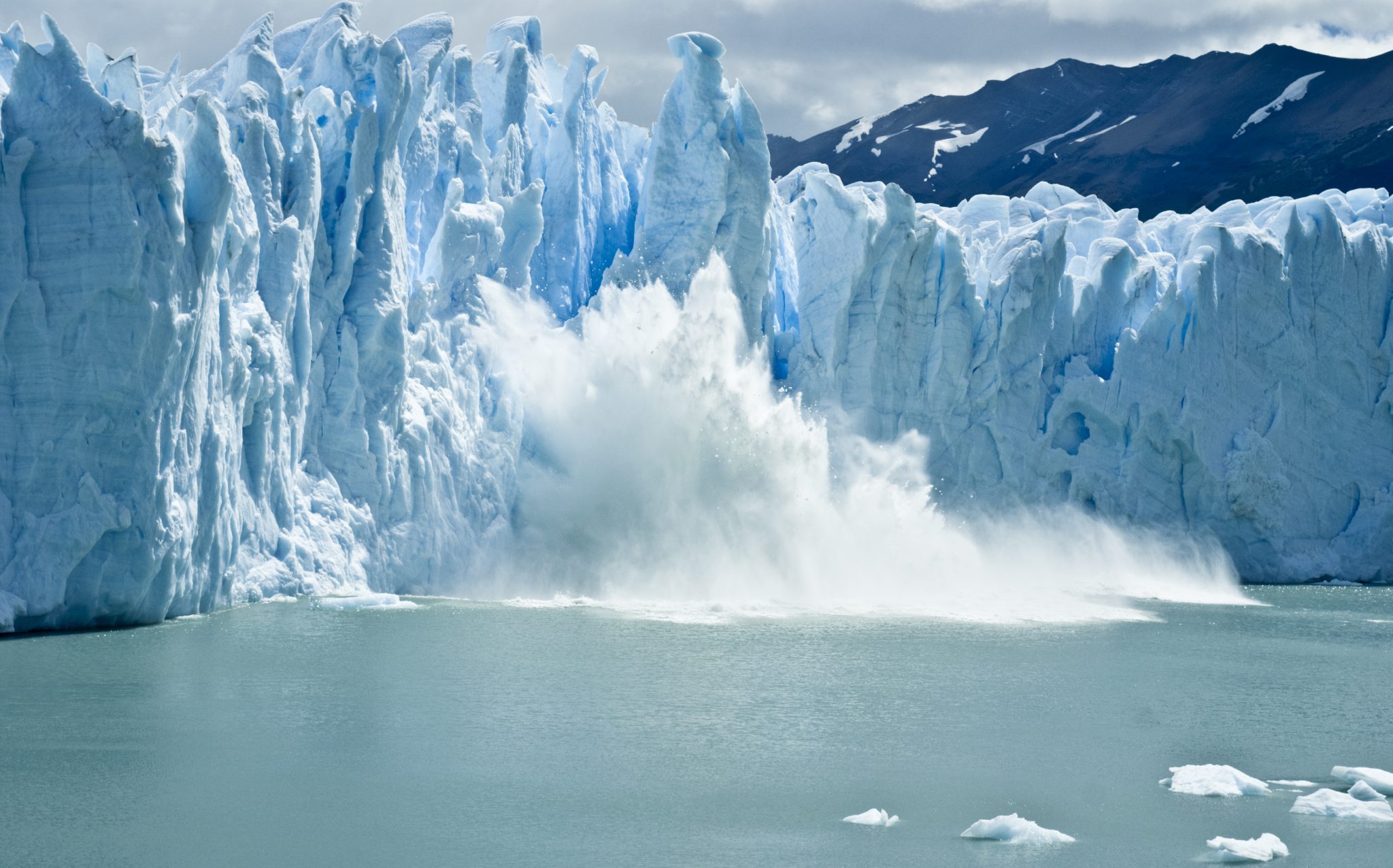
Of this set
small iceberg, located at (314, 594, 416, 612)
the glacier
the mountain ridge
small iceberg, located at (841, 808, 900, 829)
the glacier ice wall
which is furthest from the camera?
the mountain ridge

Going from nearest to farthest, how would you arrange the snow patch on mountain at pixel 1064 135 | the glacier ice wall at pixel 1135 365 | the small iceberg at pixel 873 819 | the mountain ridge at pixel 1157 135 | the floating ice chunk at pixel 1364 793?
the small iceberg at pixel 873 819, the floating ice chunk at pixel 1364 793, the glacier ice wall at pixel 1135 365, the mountain ridge at pixel 1157 135, the snow patch on mountain at pixel 1064 135

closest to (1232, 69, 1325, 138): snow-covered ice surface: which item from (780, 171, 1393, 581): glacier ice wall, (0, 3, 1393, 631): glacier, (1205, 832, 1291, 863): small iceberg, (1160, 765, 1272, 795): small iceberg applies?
(0, 3, 1393, 631): glacier

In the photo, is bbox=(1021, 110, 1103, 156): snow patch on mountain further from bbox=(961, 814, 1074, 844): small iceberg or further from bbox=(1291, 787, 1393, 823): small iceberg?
bbox=(961, 814, 1074, 844): small iceberg

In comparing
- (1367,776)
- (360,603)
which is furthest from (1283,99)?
(1367,776)

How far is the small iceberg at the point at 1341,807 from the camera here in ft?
29.3

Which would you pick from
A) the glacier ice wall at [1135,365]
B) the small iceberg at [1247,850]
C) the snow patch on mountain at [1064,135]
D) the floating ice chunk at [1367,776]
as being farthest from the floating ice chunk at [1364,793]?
the snow patch on mountain at [1064,135]

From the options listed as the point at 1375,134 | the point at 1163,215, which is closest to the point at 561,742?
the point at 1163,215

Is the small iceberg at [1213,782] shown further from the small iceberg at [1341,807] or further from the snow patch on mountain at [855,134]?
the snow patch on mountain at [855,134]

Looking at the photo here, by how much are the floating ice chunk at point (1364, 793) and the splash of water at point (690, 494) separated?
30.6ft

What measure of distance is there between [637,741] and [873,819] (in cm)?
234

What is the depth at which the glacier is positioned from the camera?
547 inches

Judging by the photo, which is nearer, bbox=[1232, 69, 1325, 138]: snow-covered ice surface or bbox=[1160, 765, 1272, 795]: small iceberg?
bbox=[1160, 765, 1272, 795]: small iceberg

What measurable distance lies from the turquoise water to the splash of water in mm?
3312

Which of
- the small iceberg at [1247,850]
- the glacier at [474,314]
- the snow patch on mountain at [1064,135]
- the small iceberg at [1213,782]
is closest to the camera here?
the small iceberg at [1247,850]
